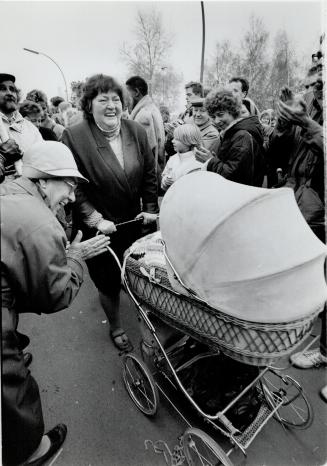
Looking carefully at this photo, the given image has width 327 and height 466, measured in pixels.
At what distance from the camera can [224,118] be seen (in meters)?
3.02

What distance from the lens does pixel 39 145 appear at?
1789mm

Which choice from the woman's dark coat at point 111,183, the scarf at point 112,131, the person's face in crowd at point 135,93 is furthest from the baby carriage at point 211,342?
the person's face in crowd at point 135,93

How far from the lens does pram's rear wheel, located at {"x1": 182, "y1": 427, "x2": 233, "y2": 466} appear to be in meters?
1.71

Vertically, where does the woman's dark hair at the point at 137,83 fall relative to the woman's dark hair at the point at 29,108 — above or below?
above

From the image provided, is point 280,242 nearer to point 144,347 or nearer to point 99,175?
point 144,347

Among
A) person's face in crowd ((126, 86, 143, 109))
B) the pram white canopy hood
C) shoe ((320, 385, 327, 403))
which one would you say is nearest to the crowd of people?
shoe ((320, 385, 327, 403))

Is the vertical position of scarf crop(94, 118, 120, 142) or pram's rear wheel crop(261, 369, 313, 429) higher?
scarf crop(94, 118, 120, 142)

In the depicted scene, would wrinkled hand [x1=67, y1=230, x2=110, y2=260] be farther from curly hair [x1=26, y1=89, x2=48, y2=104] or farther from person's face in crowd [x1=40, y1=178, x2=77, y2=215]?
curly hair [x1=26, y1=89, x2=48, y2=104]

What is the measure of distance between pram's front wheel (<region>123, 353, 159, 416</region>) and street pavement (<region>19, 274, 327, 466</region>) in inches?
2.9

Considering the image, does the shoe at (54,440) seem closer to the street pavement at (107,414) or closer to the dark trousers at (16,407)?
the street pavement at (107,414)

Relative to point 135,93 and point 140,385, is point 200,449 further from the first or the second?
point 135,93

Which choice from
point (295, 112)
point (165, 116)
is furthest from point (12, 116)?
point (165, 116)

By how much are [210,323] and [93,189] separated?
1566mm

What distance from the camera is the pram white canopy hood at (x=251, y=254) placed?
133cm
